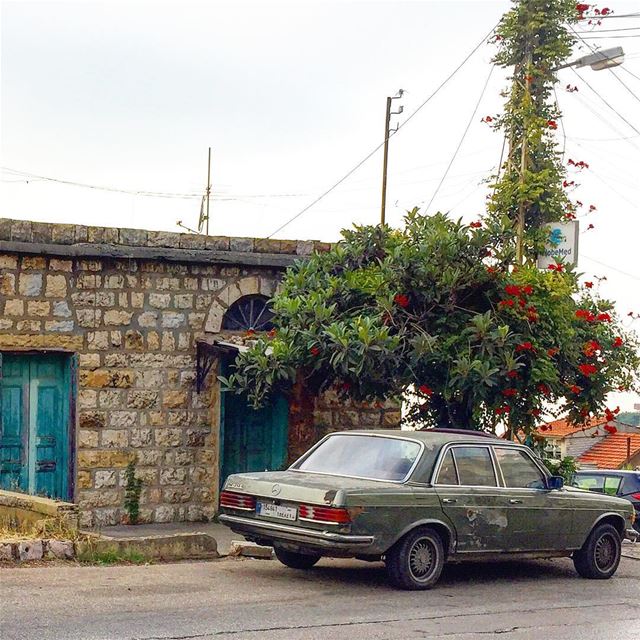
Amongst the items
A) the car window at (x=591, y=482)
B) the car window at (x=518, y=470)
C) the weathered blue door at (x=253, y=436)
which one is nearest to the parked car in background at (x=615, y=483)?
the car window at (x=591, y=482)

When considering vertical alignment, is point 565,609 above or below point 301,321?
below

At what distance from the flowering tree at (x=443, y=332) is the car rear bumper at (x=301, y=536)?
3869 millimetres

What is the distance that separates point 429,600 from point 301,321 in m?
5.57

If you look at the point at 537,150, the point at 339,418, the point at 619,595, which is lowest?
the point at 619,595

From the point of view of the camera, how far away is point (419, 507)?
10734 mm

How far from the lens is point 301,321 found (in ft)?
49.7

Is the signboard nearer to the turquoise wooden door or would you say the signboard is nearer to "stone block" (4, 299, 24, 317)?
the turquoise wooden door

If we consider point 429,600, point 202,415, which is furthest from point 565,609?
point 202,415

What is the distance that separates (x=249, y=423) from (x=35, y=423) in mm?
3151

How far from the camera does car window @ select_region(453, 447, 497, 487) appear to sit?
37.7 feet

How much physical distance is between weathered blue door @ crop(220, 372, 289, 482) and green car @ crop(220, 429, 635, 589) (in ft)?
17.4

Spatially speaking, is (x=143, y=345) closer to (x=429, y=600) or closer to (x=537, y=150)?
(x=429, y=600)

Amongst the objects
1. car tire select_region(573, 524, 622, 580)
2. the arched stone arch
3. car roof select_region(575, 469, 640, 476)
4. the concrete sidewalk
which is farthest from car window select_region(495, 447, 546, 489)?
car roof select_region(575, 469, 640, 476)

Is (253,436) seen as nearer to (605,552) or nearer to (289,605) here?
(605,552)
